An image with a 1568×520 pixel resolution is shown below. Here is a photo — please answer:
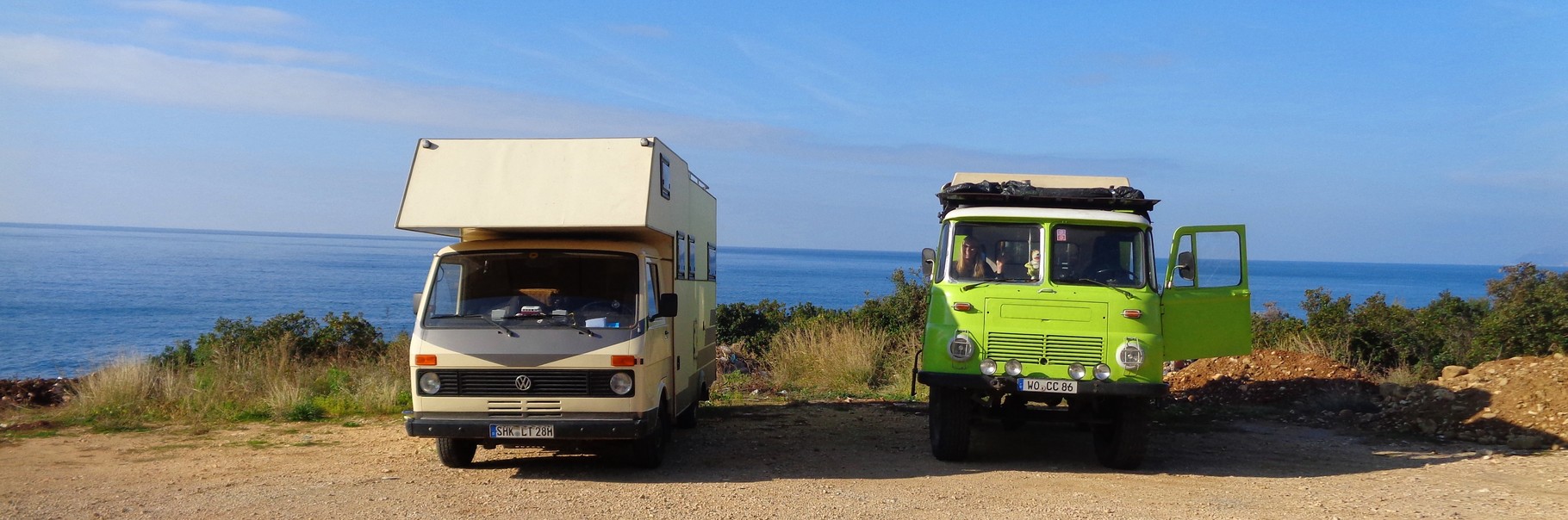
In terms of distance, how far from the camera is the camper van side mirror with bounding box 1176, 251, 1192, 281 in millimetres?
9930

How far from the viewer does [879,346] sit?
707 inches

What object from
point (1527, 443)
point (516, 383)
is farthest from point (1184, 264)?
point (516, 383)

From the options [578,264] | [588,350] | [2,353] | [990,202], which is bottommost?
[2,353]

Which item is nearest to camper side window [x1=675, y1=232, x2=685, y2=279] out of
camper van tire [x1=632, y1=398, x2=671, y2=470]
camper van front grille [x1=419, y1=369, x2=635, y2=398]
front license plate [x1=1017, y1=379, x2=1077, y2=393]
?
camper van tire [x1=632, y1=398, x2=671, y2=470]

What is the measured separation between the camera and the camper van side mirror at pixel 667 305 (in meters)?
9.28

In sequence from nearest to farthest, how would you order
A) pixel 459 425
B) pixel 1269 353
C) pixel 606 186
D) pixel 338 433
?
pixel 459 425 < pixel 606 186 < pixel 338 433 < pixel 1269 353

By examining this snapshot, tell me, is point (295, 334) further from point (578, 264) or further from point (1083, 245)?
point (1083, 245)

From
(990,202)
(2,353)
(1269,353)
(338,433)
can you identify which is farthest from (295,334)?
(2,353)

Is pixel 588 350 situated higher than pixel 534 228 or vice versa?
pixel 534 228

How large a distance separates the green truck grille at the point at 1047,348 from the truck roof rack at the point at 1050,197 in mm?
1458

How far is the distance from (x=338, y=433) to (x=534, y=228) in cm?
422

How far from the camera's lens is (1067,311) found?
9352 mm

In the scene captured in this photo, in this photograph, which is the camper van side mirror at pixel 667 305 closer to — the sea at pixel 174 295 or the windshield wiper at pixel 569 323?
the windshield wiper at pixel 569 323

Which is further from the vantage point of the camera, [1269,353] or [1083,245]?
[1269,353]
